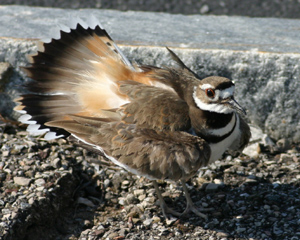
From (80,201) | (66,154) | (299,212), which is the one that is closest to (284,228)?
(299,212)

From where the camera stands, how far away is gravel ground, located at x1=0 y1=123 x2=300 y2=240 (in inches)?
144

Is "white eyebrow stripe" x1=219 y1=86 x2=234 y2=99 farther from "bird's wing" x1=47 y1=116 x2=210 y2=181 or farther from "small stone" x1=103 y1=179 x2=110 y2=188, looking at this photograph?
"small stone" x1=103 y1=179 x2=110 y2=188

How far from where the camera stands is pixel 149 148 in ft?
11.4

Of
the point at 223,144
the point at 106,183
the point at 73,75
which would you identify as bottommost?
the point at 106,183

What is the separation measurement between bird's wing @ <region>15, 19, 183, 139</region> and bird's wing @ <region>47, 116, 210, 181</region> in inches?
13.1

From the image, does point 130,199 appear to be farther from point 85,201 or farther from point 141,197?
point 85,201

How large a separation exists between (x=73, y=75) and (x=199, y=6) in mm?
3650

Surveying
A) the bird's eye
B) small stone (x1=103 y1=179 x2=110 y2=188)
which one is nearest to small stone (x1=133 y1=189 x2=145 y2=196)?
small stone (x1=103 y1=179 x2=110 y2=188)

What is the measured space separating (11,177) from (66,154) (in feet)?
1.80

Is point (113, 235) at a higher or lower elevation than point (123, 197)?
lower

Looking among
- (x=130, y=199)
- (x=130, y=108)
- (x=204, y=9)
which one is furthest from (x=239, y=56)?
(x=204, y=9)

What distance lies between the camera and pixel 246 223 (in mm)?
3715

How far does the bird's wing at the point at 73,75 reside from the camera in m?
3.95

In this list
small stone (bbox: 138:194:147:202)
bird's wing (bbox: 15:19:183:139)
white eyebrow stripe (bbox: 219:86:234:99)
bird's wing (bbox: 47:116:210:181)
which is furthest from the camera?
small stone (bbox: 138:194:147:202)
